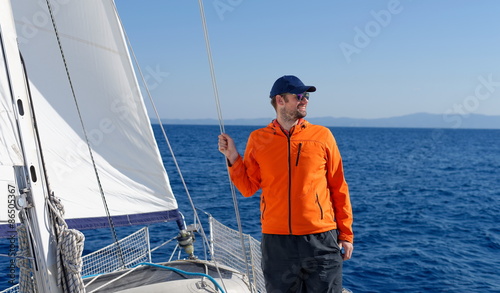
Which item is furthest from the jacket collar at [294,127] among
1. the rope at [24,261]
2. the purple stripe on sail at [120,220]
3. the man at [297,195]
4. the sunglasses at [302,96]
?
the purple stripe on sail at [120,220]

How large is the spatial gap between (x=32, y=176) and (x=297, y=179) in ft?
5.51

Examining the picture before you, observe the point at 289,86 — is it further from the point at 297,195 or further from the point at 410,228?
the point at 410,228

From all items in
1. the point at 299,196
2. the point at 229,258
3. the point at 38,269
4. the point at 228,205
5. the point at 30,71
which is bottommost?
the point at 228,205

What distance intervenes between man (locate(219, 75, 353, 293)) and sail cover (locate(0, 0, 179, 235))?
2.23 meters

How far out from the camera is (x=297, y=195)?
3020 mm

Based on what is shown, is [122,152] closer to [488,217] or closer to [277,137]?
[277,137]

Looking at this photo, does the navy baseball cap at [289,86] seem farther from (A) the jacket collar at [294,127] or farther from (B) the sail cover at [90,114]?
(B) the sail cover at [90,114]

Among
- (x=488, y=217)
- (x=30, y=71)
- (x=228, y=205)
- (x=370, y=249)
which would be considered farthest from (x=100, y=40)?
(x=488, y=217)

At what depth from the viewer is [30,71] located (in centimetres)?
466

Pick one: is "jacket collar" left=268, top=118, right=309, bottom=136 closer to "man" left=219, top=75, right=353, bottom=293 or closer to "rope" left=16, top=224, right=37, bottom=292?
"man" left=219, top=75, right=353, bottom=293

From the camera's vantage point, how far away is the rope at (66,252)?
279 centimetres

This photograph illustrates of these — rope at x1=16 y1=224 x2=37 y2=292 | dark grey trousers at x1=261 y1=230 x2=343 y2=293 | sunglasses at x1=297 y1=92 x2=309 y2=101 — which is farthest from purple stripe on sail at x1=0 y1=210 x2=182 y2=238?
sunglasses at x1=297 y1=92 x2=309 y2=101

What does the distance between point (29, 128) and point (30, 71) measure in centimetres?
222

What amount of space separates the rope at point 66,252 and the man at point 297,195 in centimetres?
111
